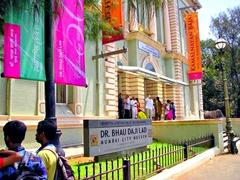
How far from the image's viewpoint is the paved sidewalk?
9449 millimetres

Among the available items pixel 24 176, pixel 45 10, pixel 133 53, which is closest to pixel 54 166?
pixel 24 176

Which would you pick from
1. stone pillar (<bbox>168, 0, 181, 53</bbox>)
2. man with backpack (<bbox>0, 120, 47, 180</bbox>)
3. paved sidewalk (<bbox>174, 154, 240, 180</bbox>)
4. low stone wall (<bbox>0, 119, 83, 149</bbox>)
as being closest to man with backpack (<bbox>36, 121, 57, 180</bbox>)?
man with backpack (<bbox>0, 120, 47, 180</bbox>)

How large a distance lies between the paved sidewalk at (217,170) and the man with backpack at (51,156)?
6346mm

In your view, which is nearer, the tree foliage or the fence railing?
the fence railing

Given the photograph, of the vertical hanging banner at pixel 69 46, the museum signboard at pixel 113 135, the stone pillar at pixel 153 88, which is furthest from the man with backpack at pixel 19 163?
the stone pillar at pixel 153 88

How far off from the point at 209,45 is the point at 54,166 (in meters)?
54.2

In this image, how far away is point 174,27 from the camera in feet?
102

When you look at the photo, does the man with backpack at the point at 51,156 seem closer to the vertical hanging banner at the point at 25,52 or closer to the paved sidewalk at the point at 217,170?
the vertical hanging banner at the point at 25,52

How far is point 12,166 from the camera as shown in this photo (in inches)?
108

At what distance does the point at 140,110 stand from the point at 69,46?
10.4 meters

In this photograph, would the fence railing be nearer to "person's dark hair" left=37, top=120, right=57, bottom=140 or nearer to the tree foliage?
"person's dark hair" left=37, top=120, right=57, bottom=140

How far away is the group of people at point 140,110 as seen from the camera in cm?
1831

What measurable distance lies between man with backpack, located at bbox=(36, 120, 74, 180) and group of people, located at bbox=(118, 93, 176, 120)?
581 inches

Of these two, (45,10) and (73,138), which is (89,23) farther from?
(73,138)
